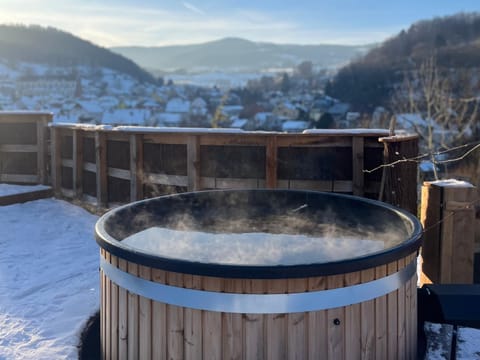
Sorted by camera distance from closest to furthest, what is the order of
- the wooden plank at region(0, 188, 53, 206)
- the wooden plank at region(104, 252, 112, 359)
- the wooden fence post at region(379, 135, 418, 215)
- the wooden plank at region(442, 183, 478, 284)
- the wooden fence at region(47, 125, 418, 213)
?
the wooden plank at region(104, 252, 112, 359) → the wooden plank at region(442, 183, 478, 284) → the wooden fence post at region(379, 135, 418, 215) → the wooden fence at region(47, 125, 418, 213) → the wooden plank at region(0, 188, 53, 206)

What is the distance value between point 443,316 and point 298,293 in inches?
56.6

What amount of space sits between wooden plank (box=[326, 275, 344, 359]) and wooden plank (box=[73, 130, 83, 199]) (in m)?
5.54

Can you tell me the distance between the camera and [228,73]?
95.2 m

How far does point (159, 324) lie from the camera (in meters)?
2.37

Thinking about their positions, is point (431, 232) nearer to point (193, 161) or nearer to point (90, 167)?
point (193, 161)

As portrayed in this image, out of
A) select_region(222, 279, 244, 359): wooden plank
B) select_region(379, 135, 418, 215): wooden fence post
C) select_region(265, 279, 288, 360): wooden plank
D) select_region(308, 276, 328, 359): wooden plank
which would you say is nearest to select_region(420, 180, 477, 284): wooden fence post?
select_region(379, 135, 418, 215): wooden fence post

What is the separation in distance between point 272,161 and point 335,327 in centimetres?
294

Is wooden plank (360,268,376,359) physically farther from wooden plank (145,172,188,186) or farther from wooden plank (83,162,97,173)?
wooden plank (83,162,97,173)

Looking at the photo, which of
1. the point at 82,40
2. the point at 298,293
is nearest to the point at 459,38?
the point at 82,40

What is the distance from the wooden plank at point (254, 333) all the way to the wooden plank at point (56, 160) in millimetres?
6010

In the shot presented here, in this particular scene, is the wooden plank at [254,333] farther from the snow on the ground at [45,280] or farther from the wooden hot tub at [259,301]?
the snow on the ground at [45,280]

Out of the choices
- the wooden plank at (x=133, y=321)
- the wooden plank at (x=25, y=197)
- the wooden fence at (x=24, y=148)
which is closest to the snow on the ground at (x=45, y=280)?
the wooden plank at (x=25, y=197)

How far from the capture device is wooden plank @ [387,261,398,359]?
2443 mm

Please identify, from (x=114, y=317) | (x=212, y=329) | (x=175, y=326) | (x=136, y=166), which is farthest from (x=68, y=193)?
(x=212, y=329)
